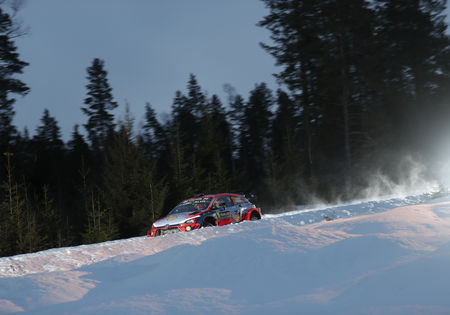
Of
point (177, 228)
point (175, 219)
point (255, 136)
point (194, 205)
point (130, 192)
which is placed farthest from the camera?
point (255, 136)

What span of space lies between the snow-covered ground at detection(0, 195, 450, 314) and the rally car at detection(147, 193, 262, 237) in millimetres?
2374

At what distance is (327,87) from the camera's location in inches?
1248

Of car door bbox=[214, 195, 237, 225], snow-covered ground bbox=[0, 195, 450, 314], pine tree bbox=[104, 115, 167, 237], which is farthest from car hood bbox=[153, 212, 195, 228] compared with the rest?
pine tree bbox=[104, 115, 167, 237]

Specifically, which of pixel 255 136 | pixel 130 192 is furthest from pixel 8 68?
pixel 255 136

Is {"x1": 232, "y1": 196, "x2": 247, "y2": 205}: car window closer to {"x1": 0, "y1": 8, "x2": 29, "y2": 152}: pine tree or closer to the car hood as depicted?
the car hood

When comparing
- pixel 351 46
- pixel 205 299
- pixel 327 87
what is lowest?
pixel 205 299

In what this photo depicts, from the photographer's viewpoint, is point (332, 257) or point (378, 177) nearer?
point (332, 257)

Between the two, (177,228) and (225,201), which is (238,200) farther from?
(177,228)

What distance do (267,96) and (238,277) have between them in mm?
60873

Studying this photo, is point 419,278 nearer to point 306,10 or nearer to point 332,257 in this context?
point 332,257

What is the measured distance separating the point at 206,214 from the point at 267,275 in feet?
19.2

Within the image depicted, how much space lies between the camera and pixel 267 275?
277 inches

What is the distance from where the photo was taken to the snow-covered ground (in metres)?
5.76

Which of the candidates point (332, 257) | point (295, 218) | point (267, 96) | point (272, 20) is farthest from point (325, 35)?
point (267, 96)
